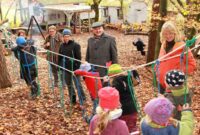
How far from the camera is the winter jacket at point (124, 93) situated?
3654 mm

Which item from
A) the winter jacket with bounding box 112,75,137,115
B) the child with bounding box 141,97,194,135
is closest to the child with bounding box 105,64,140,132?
the winter jacket with bounding box 112,75,137,115

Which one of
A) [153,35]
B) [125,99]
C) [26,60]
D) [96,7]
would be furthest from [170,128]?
[96,7]

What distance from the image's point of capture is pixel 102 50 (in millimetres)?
5086

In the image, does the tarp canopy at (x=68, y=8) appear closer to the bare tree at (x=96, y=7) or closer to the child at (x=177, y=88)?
the bare tree at (x=96, y=7)

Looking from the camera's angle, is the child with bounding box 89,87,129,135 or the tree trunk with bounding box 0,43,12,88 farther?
the tree trunk with bounding box 0,43,12,88

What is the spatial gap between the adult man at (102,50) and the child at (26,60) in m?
1.61

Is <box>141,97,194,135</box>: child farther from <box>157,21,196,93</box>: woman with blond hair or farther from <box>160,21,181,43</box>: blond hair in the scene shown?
<box>160,21,181,43</box>: blond hair

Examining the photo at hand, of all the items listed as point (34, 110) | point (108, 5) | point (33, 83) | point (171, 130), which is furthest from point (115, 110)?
point (108, 5)

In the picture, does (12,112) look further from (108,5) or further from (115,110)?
(108,5)

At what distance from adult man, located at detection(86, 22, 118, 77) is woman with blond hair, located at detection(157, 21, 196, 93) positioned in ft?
3.81

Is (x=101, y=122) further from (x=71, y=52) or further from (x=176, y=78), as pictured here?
(x=71, y=52)

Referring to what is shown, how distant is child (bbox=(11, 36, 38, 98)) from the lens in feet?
20.4

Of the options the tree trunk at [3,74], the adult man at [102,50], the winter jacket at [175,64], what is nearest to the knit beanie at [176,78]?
the winter jacket at [175,64]

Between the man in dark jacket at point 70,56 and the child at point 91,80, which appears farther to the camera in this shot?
the man in dark jacket at point 70,56
